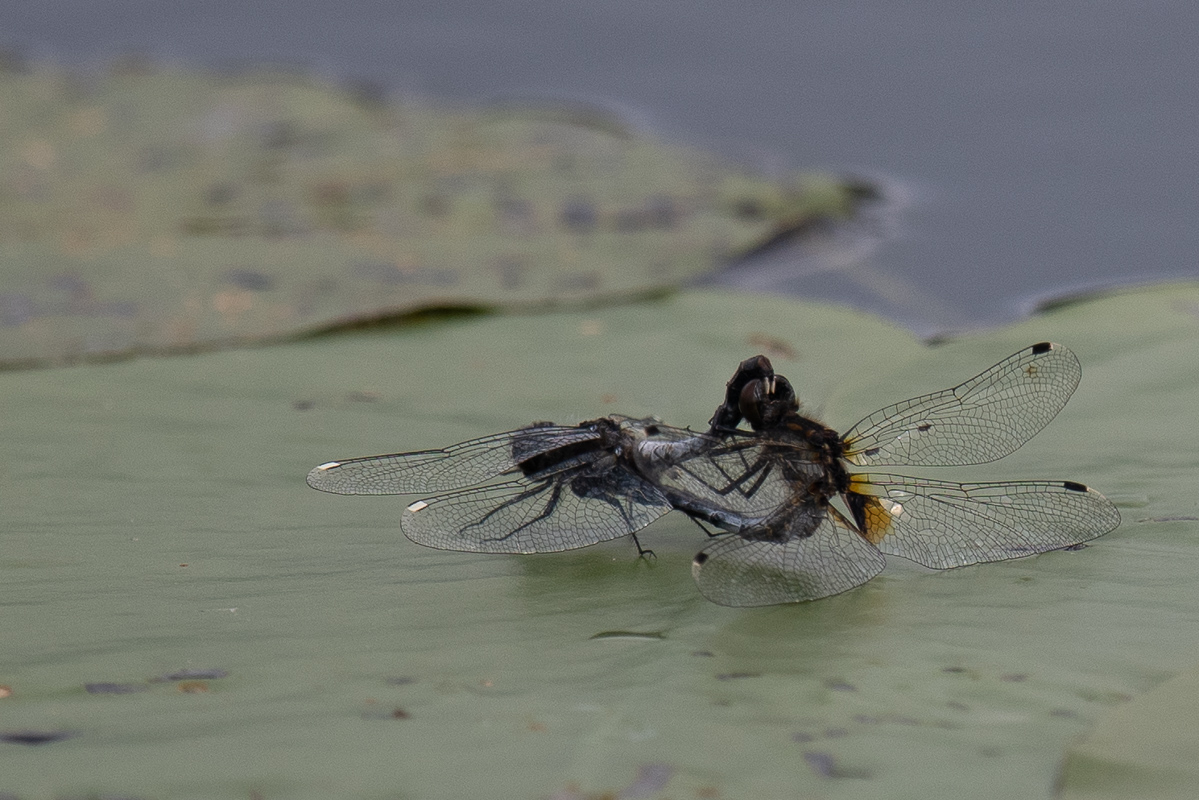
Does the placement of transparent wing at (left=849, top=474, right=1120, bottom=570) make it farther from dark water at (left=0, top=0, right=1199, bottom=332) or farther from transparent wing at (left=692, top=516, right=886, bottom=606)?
dark water at (left=0, top=0, right=1199, bottom=332)

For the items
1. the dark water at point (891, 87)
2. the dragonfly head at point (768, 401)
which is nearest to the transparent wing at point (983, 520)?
the dragonfly head at point (768, 401)

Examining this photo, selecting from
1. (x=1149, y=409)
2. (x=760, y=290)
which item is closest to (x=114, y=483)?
(x=1149, y=409)

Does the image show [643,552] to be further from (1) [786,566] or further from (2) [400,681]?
(2) [400,681]

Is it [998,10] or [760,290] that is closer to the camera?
[760,290]

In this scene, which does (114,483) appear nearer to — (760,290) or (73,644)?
(73,644)

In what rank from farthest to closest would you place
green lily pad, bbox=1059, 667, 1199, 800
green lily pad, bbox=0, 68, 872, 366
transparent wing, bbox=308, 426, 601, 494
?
green lily pad, bbox=0, 68, 872, 366, transparent wing, bbox=308, 426, 601, 494, green lily pad, bbox=1059, 667, 1199, 800

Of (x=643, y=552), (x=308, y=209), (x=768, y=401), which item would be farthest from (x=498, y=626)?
(x=308, y=209)

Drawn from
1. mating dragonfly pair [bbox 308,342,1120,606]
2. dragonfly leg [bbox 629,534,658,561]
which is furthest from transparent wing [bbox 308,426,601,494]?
dragonfly leg [bbox 629,534,658,561]
